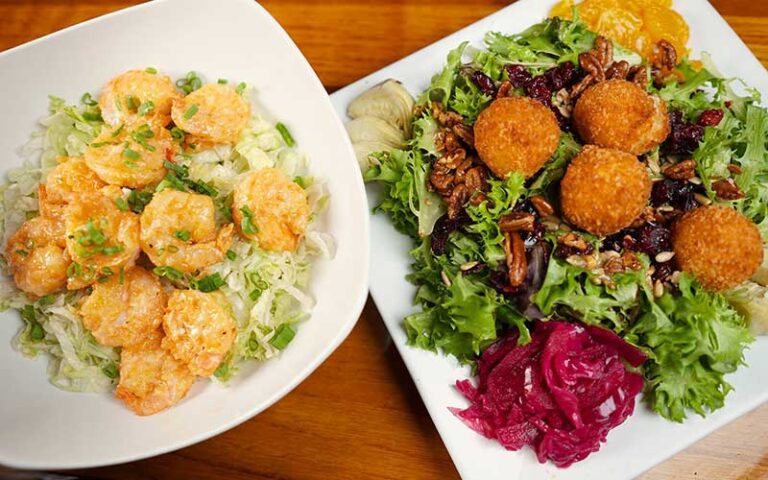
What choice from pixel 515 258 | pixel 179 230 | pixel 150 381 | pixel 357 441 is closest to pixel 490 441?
pixel 357 441

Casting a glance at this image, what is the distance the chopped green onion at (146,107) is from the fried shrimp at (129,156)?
44mm

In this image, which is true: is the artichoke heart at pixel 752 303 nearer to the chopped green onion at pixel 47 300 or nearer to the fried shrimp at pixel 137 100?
the fried shrimp at pixel 137 100

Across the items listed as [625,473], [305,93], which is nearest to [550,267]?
[625,473]

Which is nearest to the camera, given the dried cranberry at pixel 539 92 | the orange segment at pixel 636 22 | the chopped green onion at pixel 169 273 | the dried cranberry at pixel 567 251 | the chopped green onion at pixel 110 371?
the chopped green onion at pixel 169 273

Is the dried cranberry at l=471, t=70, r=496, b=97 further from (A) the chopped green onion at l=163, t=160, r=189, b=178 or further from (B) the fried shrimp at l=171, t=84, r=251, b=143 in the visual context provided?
(A) the chopped green onion at l=163, t=160, r=189, b=178

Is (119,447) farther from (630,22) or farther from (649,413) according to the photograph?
(630,22)

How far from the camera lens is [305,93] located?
6.99 feet

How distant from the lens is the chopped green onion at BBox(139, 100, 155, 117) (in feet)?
7.00

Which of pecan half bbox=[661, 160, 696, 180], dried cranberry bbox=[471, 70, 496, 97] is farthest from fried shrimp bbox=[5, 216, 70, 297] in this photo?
pecan half bbox=[661, 160, 696, 180]

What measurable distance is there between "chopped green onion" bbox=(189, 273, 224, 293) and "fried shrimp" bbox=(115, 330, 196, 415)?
A: 0.70 ft

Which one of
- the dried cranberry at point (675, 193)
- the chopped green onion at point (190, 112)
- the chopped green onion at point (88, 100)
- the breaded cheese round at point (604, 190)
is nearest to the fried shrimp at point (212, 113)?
the chopped green onion at point (190, 112)

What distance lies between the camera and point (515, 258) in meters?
2.17

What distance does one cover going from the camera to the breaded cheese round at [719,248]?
6.91 feet

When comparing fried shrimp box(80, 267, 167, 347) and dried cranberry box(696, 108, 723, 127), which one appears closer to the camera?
fried shrimp box(80, 267, 167, 347)
